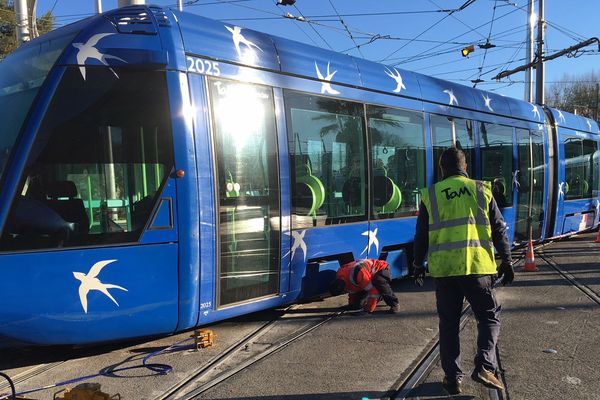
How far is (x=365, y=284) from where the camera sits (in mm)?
6055

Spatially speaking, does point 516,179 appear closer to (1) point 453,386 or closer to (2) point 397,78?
(2) point 397,78

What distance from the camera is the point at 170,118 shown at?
4535mm

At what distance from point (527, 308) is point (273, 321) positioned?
3.23 metres

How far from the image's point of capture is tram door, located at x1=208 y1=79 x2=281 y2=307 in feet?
16.2

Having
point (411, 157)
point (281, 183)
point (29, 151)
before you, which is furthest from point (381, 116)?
point (29, 151)

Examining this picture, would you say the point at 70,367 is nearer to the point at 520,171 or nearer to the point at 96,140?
the point at 96,140

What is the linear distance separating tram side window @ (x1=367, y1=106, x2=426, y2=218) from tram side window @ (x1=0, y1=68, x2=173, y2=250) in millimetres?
3142

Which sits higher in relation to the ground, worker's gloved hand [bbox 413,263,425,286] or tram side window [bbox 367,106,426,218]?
tram side window [bbox 367,106,426,218]

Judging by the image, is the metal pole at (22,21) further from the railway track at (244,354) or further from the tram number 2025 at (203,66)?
the railway track at (244,354)

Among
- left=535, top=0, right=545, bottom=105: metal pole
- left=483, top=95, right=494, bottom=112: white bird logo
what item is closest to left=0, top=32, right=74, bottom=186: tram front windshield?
left=483, top=95, right=494, bottom=112: white bird logo

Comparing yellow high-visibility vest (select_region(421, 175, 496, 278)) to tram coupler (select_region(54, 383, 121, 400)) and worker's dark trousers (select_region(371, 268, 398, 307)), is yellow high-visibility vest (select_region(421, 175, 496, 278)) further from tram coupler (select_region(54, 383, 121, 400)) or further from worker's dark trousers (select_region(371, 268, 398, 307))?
tram coupler (select_region(54, 383, 121, 400))

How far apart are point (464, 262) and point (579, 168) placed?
11.1 m

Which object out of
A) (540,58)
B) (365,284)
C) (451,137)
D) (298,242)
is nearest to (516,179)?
(451,137)

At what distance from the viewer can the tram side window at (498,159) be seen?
9.09 meters
